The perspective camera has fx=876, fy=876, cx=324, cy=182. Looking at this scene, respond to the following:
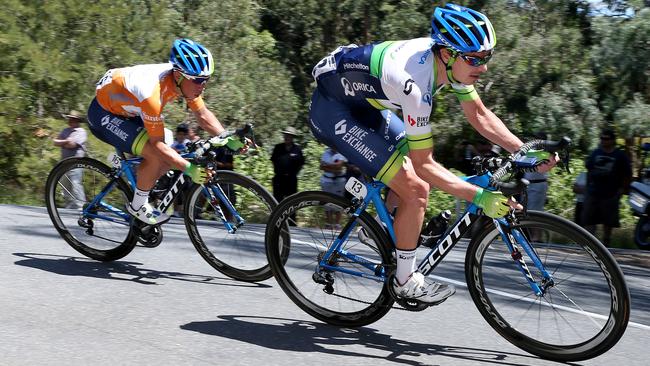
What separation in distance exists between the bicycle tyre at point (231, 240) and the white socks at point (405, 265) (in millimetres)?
1728

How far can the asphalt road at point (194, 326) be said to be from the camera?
4965 millimetres

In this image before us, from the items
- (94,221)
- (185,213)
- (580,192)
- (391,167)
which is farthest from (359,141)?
(580,192)

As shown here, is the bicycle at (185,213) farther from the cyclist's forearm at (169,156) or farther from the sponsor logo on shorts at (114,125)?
the sponsor logo on shorts at (114,125)

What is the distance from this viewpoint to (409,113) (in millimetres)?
4961

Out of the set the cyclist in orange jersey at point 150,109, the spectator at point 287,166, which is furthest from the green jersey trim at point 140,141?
the spectator at point 287,166

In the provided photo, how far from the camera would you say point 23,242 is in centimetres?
819

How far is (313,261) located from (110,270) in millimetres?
1990

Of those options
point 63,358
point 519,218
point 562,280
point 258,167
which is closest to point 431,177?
point 519,218

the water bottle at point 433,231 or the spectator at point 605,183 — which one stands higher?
the water bottle at point 433,231

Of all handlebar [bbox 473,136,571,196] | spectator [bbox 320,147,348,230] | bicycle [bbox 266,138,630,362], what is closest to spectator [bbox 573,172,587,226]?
spectator [bbox 320,147,348,230]

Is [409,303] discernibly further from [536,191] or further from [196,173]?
[536,191]

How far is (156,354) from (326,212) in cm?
153

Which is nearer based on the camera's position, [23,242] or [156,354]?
[156,354]

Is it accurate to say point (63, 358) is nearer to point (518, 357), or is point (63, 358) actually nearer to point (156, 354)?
point (156, 354)
